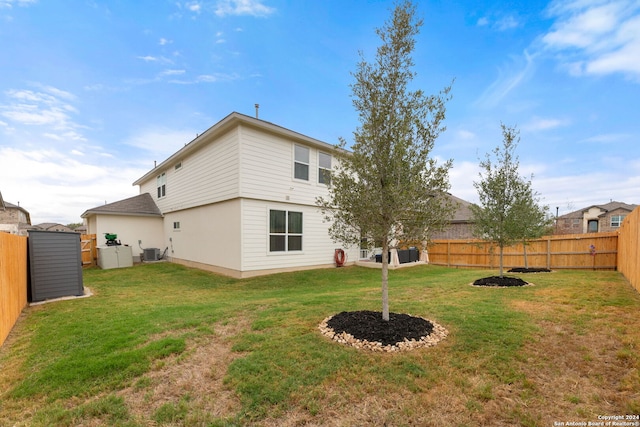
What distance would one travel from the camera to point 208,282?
9.68 metres

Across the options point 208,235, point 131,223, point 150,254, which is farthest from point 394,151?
point 131,223

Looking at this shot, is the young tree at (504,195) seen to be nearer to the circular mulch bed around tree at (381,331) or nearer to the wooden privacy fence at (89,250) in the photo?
the circular mulch bed around tree at (381,331)

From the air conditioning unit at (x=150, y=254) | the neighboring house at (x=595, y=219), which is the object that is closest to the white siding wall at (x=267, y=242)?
the air conditioning unit at (x=150, y=254)

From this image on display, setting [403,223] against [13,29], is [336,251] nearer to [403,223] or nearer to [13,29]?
[403,223]

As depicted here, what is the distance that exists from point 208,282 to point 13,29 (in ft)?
28.3

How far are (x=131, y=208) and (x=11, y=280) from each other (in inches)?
445

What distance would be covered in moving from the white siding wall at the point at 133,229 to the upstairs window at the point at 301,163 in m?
9.64

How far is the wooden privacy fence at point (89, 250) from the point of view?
1422 cm

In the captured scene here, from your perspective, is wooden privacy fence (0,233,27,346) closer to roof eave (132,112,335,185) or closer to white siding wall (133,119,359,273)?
white siding wall (133,119,359,273)

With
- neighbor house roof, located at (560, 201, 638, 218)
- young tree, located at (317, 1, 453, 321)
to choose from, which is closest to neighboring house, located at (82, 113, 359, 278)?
young tree, located at (317, 1, 453, 321)

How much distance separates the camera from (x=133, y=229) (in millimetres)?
15156

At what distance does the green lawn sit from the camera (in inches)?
94.2

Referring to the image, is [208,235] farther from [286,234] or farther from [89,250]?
[89,250]

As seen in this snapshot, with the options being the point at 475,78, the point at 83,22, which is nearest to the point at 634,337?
the point at 475,78
